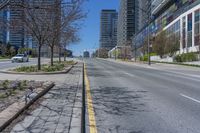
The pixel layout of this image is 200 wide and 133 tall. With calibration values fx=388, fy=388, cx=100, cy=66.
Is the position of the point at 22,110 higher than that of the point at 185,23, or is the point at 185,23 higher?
the point at 185,23

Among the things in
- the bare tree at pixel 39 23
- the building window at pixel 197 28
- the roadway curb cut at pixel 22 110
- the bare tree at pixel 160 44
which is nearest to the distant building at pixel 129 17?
→ the bare tree at pixel 160 44

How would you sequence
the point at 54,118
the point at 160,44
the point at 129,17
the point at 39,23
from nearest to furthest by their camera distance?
the point at 54,118 → the point at 39,23 → the point at 160,44 → the point at 129,17

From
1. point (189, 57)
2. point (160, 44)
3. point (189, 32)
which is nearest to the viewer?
point (189, 57)

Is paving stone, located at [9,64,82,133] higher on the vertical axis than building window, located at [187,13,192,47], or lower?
lower

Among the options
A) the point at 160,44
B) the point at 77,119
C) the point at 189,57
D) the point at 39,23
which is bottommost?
the point at 77,119

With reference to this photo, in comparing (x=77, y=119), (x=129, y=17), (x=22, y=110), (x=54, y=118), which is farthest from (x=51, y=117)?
(x=129, y=17)

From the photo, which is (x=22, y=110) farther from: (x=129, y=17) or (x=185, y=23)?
(x=129, y=17)

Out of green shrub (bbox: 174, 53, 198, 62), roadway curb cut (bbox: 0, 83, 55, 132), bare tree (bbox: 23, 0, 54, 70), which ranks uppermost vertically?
bare tree (bbox: 23, 0, 54, 70)

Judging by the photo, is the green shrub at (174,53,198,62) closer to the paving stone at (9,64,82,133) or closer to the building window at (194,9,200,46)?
the building window at (194,9,200,46)

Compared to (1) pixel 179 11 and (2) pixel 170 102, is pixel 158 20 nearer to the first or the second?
(1) pixel 179 11

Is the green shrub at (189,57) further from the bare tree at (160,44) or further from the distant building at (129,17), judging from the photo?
the distant building at (129,17)

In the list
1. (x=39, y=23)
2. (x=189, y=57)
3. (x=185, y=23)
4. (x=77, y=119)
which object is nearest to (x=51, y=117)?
(x=77, y=119)

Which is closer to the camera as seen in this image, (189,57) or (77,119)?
(77,119)

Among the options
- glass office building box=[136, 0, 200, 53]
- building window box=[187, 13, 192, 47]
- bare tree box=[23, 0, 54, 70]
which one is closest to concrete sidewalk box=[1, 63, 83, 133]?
bare tree box=[23, 0, 54, 70]
